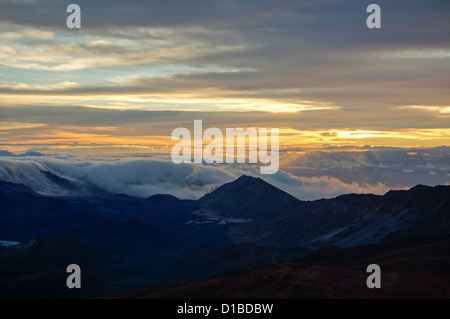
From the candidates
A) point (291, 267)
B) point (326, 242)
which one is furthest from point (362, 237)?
point (291, 267)

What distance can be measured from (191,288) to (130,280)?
72.8 meters
